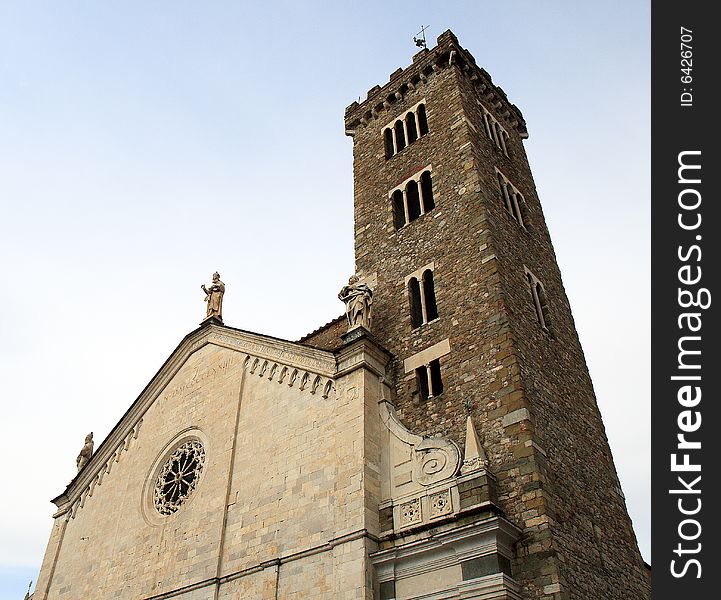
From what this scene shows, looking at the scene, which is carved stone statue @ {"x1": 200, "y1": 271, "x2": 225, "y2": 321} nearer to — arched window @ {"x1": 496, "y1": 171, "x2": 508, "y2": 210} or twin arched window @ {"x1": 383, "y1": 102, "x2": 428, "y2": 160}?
Result: twin arched window @ {"x1": 383, "y1": 102, "x2": 428, "y2": 160}

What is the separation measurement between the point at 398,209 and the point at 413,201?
553 mm

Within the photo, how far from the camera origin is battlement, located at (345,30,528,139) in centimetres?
2247

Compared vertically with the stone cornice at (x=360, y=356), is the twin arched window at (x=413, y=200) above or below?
above

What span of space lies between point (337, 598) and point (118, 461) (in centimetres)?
1060

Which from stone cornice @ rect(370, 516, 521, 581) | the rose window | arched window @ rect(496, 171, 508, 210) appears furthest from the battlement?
stone cornice @ rect(370, 516, 521, 581)

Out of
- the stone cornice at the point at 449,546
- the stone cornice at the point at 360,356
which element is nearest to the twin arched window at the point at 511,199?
the stone cornice at the point at 360,356

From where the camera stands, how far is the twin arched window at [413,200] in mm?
19219

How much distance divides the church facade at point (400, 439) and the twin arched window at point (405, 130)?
7 cm

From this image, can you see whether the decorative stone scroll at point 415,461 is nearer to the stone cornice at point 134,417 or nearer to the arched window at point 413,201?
the stone cornice at point 134,417

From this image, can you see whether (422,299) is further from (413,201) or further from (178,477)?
(178,477)

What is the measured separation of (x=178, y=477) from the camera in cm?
1758

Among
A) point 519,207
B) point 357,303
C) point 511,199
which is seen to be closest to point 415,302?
point 357,303
